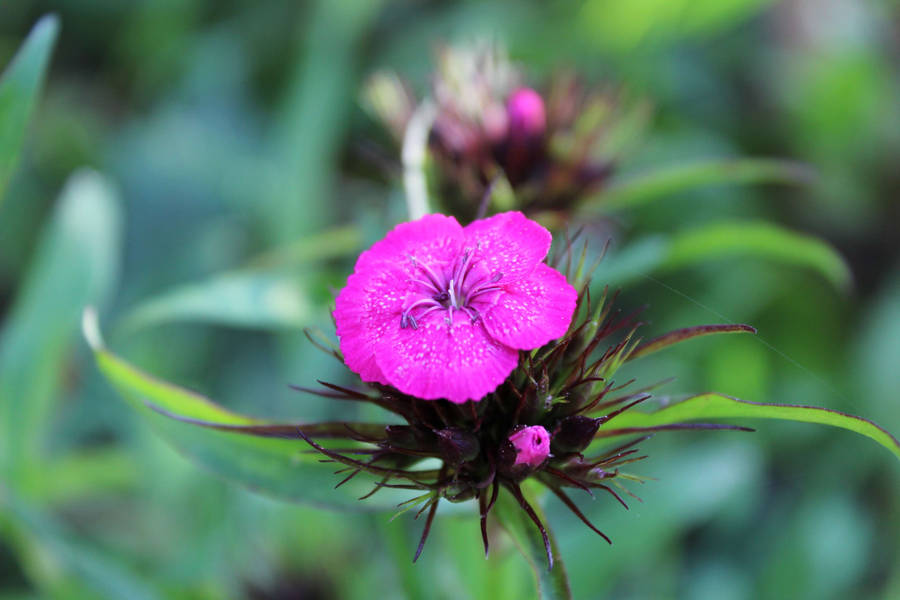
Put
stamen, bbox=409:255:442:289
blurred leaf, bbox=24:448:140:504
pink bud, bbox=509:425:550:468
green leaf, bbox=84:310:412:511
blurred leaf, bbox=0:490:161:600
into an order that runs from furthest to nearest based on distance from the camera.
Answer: blurred leaf, bbox=24:448:140:504
blurred leaf, bbox=0:490:161:600
green leaf, bbox=84:310:412:511
stamen, bbox=409:255:442:289
pink bud, bbox=509:425:550:468

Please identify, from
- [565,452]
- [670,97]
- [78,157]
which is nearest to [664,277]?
[670,97]

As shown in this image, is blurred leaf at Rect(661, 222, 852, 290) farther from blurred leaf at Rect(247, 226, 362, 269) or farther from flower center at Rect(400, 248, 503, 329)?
flower center at Rect(400, 248, 503, 329)

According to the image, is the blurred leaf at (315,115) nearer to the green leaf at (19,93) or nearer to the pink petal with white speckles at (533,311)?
the green leaf at (19,93)

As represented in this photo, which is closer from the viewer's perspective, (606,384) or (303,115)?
(606,384)

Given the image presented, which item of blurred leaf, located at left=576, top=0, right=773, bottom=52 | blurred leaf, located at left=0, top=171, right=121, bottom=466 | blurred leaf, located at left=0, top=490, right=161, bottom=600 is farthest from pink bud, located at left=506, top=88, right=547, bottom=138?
blurred leaf, located at left=576, top=0, right=773, bottom=52

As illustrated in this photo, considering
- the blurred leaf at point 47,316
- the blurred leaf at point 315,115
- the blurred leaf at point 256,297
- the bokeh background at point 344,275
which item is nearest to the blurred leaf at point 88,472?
the bokeh background at point 344,275

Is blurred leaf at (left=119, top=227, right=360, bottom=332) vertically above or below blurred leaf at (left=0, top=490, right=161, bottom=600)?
above

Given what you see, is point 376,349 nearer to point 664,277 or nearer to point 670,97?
point 664,277
